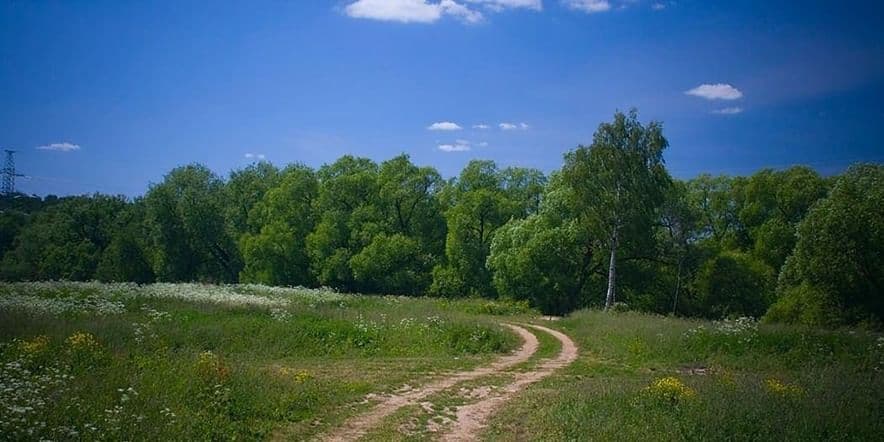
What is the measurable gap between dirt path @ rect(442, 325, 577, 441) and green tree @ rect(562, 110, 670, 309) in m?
21.1

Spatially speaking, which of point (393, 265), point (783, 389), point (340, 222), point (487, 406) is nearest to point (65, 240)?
point (340, 222)

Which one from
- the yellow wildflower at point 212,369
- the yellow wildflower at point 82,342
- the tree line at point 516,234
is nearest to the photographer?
the yellow wildflower at point 212,369

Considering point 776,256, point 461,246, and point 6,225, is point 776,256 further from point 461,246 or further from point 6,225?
point 6,225

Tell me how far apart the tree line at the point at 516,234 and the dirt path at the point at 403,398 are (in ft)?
69.8

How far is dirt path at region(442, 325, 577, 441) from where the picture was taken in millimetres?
11362

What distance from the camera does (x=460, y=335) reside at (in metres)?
23.6

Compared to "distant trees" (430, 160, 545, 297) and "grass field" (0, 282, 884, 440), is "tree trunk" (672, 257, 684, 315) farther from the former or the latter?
"grass field" (0, 282, 884, 440)

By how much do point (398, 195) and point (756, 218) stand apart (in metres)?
35.4

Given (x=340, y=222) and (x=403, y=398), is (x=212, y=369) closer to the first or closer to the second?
(x=403, y=398)

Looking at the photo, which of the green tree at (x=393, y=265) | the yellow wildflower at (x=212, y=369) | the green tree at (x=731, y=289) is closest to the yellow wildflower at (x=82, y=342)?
the yellow wildflower at (x=212, y=369)

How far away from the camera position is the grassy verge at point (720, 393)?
10289 mm

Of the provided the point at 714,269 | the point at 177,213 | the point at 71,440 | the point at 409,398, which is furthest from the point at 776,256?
the point at 177,213

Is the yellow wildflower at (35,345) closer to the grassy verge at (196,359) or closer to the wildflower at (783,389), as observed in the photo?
the grassy verge at (196,359)

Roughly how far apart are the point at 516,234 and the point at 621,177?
34.5ft
